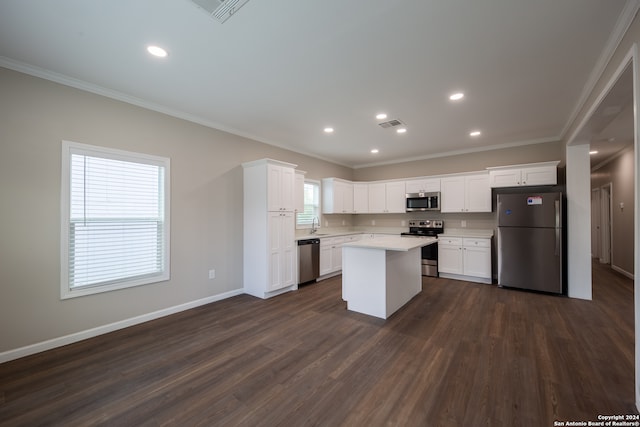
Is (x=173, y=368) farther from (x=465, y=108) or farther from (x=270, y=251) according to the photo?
(x=465, y=108)

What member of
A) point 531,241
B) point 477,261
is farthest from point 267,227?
point 531,241

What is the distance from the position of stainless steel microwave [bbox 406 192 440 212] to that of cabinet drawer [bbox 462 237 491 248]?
0.89 m

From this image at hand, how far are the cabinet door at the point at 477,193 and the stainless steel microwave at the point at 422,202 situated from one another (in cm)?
59

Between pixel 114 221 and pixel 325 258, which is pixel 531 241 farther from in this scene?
pixel 114 221

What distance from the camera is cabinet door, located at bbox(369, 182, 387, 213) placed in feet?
21.6

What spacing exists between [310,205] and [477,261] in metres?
3.66

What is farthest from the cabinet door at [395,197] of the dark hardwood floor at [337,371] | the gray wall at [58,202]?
the gray wall at [58,202]

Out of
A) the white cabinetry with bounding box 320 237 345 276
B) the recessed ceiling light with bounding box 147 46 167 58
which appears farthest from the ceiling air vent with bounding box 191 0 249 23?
the white cabinetry with bounding box 320 237 345 276

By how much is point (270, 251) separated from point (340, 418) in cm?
281

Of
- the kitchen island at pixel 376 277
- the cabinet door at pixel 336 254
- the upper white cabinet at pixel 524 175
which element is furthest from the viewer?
the cabinet door at pixel 336 254

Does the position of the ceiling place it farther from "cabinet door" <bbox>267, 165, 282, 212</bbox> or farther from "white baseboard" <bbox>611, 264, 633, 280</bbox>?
"white baseboard" <bbox>611, 264, 633, 280</bbox>

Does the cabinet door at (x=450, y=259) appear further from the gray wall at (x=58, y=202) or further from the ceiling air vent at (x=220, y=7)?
the ceiling air vent at (x=220, y=7)

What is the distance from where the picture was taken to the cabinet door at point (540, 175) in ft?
15.2

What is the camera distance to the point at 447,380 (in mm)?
2143
